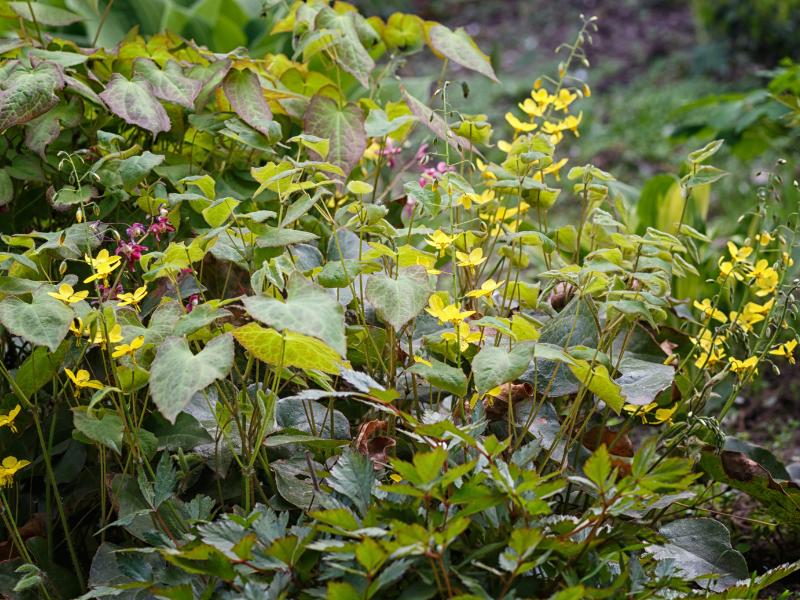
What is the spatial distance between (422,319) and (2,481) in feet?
2.38

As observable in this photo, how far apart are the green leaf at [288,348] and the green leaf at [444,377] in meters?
0.12

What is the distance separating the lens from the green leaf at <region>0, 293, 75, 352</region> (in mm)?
1191

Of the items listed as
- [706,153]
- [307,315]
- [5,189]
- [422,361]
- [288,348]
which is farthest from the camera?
[5,189]

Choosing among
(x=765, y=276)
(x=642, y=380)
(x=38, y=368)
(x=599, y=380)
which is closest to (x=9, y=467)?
(x=38, y=368)

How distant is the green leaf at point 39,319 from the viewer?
1.19 metres

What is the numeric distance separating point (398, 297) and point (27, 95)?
2.39ft

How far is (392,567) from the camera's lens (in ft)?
3.42

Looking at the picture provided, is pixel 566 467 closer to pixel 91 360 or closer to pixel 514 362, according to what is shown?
pixel 514 362

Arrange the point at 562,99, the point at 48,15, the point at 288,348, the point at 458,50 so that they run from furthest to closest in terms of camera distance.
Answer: the point at 48,15 < the point at 458,50 < the point at 562,99 < the point at 288,348

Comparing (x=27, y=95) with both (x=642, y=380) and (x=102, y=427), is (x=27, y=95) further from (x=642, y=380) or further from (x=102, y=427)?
(x=642, y=380)

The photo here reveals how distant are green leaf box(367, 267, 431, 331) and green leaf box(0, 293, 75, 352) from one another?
0.41m

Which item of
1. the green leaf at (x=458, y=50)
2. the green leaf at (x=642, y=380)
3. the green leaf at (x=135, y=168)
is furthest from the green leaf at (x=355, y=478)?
the green leaf at (x=458, y=50)

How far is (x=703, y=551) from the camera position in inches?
59.0

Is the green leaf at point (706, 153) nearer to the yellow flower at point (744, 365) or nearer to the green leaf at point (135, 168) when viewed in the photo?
the yellow flower at point (744, 365)
